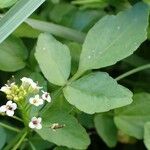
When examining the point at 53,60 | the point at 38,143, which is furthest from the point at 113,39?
the point at 38,143

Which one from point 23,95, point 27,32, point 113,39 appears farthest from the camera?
point 27,32

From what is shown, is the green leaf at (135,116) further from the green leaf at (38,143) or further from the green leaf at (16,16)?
the green leaf at (16,16)

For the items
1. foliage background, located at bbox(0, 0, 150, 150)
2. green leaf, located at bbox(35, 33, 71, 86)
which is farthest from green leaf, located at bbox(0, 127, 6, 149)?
green leaf, located at bbox(35, 33, 71, 86)

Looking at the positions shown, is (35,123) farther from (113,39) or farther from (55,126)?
(113,39)

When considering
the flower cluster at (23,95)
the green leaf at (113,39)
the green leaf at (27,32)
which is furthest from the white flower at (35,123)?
the green leaf at (27,32)

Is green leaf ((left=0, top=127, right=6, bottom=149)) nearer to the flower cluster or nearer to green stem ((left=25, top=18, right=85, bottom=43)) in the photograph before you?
the flower cluster
